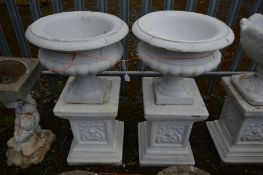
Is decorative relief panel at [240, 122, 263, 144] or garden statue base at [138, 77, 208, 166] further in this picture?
decorative relief panel at [240, 122, 263, 144]

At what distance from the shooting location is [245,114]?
1.68 meters

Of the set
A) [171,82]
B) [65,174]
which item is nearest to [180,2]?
[171,82]

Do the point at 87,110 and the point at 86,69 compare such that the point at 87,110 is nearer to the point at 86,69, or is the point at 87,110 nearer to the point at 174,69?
the point at 86,69

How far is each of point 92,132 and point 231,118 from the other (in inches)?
44.6

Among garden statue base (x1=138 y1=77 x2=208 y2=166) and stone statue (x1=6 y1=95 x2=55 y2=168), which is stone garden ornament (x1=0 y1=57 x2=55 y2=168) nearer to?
stone statue (x1=6 y1=95 x2=55 y2=168)

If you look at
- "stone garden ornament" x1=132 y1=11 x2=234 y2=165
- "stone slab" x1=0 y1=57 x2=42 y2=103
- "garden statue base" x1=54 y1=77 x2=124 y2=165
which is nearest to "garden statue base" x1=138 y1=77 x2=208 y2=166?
"stone garden ornament" x1=132 y1=11 x2=234 y2=165

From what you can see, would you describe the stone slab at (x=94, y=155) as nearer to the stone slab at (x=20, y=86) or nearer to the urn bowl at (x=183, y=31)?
the stone slab at (x=20, y=86)

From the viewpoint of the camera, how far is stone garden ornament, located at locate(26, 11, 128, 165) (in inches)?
52.8

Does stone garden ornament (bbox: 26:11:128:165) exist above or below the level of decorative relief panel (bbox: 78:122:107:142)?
above

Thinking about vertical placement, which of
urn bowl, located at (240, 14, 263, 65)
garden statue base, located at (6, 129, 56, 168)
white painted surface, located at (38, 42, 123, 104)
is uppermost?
urn bowl, located at (240, 14, 263, 65)

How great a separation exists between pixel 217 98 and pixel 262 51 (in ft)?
4.28

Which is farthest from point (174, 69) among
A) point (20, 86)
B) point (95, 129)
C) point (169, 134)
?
point (20, 86)

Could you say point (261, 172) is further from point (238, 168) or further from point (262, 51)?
point (262, 51)

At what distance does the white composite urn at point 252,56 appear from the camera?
146 cm
